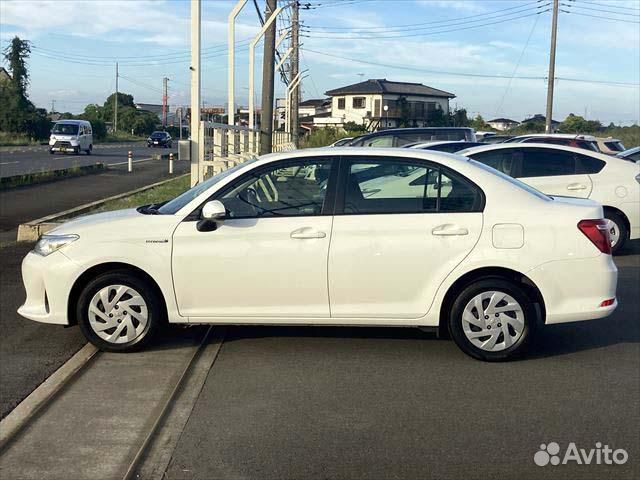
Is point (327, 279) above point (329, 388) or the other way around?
above

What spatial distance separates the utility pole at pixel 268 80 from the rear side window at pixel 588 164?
10659mm

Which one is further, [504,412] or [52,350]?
[52,350]

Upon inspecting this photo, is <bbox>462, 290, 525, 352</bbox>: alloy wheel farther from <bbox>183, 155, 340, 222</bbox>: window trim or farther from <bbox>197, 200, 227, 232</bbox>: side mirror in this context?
<bbox>197, 200, 227, 232</bbox>: side mirror

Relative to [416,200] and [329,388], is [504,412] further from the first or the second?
[416,200]

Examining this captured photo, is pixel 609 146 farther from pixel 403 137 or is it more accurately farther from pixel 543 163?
pixel 543 163

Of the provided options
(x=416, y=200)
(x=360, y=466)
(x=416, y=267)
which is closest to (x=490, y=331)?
(x=416, y=267)

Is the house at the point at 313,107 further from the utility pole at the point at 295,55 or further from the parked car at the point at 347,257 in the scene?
the parked car at the point at 347,257

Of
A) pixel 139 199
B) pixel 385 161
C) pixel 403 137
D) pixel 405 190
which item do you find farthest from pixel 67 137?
pixel 405 190

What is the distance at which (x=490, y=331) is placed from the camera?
599 cm

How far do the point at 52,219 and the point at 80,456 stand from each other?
30.0 ft

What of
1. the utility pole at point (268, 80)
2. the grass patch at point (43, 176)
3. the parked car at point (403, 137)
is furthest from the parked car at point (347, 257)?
the grass patch at point (43, 176)

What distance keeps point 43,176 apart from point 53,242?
755 inches

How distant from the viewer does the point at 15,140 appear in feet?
221

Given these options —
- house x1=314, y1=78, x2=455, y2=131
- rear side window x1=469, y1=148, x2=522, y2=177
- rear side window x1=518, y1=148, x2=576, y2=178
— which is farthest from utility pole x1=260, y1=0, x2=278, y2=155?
house x1=314, y1=78, x2=455, y2=131
